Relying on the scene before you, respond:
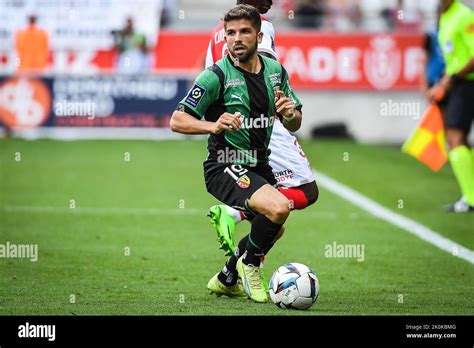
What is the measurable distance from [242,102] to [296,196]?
3.11ft

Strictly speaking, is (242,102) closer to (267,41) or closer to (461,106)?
(267,41)

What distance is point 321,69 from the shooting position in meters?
24.0

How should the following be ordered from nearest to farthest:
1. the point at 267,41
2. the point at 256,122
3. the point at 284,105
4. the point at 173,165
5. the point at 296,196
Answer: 1. the point at 284,105
2. the point at 256,122
3. the point at 296,196
4. the point at 267,41
5. the point at 173,165

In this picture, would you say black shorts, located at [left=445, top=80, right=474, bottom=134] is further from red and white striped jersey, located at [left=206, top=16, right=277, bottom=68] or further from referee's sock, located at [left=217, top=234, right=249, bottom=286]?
referee's sock, located at [left=217, top=234, right=249, bottom=286]

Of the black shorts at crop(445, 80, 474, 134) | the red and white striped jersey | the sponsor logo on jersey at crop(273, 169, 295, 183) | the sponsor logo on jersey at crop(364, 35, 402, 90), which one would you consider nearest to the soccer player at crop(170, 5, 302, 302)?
the sponsor logo on jersey at crop(273, 169, 295, 183)

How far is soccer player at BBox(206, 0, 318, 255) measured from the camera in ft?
28.5

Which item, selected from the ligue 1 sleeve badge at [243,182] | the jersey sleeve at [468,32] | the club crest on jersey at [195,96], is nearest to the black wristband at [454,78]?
the jersey sleeve at [468,32]

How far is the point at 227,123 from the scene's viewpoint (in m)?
7.52

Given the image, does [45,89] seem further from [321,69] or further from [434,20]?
[434,20]

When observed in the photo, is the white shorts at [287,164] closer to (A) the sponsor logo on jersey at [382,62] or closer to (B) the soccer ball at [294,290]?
(B) the soccer ball at [294,290]

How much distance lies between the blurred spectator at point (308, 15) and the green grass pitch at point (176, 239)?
208 inches

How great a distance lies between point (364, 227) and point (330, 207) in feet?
6.01

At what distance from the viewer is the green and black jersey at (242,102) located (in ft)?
26.0

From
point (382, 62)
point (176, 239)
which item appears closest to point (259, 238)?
point (176, 239)
